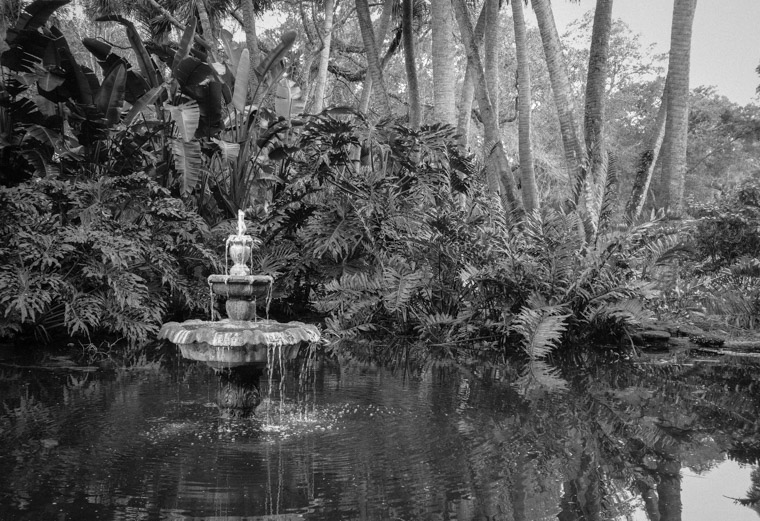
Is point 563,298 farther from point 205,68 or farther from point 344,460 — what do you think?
point 205,68

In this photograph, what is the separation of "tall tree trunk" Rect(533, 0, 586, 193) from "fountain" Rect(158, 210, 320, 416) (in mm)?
7266

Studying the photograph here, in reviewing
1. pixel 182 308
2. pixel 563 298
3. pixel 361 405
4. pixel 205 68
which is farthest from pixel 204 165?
pixel 361 405

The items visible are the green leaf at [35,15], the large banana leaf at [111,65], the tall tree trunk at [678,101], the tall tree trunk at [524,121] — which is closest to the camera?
the green leaf at [35,15]

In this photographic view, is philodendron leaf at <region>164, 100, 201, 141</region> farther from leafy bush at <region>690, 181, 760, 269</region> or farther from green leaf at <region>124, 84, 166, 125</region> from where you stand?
leafy bush at <region>690, 181, 760, 269</region>

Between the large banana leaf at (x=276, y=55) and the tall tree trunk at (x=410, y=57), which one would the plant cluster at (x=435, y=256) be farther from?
the tall tree trunk at (x=410, y=57)

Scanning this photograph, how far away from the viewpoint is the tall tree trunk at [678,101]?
12.8 meters

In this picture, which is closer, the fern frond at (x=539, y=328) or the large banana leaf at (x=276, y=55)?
the fern frond at (x=539, y=328)

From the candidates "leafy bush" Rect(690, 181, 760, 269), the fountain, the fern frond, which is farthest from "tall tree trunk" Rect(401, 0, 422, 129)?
the fountain

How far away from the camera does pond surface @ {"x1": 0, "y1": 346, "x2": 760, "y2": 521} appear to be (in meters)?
3.76

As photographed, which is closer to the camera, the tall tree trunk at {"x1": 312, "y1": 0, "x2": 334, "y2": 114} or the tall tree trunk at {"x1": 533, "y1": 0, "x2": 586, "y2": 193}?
the tall tree trunk at {"x1": 533, "y1": 0, "x2": 586, "y2": 193}

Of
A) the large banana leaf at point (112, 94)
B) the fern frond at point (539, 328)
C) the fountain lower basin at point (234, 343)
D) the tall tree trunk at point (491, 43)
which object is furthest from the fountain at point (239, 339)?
the tall tree trunk at point (491, 43)

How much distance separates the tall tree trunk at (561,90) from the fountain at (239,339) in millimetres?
7266

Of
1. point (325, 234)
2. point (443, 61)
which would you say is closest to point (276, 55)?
point (443, 61)

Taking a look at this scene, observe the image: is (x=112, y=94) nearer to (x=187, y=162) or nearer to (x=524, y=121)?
(x=187, y=162)
